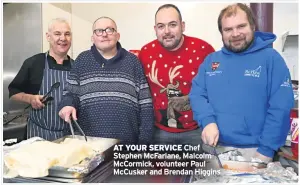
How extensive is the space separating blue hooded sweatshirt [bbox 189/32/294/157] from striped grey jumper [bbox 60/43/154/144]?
196mm

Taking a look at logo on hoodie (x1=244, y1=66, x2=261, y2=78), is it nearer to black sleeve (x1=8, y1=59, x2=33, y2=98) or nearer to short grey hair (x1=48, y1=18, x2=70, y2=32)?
short grey hair (x1=48, y1=18, x2=70, y2=32)

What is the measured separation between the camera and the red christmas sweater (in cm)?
118

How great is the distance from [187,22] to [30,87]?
63 centimetres

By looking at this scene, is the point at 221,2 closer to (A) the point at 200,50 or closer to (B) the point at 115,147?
(A) the point at 200,50

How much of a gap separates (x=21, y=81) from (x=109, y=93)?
34 centimetres

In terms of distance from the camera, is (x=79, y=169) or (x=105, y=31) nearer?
(x=79, y=169)

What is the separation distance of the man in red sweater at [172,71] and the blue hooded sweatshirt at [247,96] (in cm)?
3

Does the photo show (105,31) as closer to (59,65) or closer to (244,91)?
(59,65)

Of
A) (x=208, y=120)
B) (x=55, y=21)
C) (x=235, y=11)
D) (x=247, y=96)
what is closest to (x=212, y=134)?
(x=208, y=120)

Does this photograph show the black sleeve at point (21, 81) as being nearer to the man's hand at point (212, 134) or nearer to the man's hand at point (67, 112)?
the man's hand at point (67, 112)

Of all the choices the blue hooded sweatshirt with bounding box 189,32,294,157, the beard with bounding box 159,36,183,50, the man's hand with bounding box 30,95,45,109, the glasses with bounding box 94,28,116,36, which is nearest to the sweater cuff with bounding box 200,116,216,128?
the blue hooded sweatshirt with bounding box 189,32,294,157

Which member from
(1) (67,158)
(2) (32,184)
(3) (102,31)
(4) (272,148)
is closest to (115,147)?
(1) (67,158)

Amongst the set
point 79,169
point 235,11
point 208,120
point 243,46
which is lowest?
point 79,169

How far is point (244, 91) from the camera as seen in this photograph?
3.71 feet
